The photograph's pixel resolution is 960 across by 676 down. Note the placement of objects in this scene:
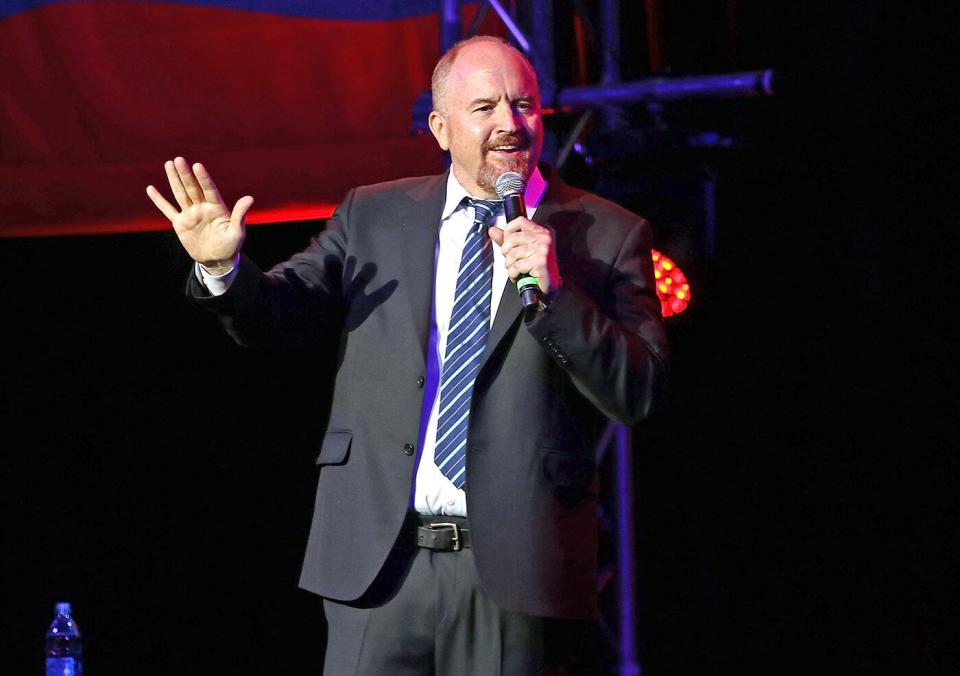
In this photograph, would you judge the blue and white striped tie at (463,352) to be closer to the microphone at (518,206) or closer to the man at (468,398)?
the man at (468,398)

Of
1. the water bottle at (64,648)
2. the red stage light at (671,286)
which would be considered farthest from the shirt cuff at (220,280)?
the water bottle at (64,648)

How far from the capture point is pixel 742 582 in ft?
13.6

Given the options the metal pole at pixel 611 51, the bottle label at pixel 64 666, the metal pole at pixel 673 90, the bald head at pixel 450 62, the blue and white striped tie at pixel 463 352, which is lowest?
the bottle label at pixel 64 666

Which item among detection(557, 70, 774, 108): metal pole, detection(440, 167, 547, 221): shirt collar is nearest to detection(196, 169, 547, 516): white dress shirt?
detection(440, 167, 547, 221): shirt collar

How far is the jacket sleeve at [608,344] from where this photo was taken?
2199 millimetres

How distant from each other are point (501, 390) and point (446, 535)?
0.28 meters

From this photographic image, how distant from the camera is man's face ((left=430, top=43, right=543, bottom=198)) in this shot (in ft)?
8.19

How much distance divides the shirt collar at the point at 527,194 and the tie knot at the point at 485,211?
6cm

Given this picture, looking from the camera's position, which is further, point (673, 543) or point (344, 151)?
point (673, 543)

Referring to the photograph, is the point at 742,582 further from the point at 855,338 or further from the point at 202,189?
the point at 202,189

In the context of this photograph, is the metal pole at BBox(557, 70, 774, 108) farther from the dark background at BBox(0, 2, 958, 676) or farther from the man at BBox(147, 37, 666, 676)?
the man at BBox(147, 37, 666, 676)

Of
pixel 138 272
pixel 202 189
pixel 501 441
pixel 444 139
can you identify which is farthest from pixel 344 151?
pixel 501 441

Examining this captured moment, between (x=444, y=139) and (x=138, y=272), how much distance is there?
7.06 feet

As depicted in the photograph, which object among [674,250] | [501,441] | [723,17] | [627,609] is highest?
[723,17]
